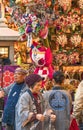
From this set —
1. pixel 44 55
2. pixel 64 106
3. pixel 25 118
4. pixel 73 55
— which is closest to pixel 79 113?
pixel 64 106

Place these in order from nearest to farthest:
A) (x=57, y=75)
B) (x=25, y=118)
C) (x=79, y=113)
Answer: (x=25, y=118), (x=79, y=113), (x=57, y=75)

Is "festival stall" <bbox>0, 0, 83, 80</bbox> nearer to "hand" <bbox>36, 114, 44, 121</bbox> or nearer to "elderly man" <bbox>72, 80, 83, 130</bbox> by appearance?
"elderly man" <bbox>72, 80, 83, 130</bbox>

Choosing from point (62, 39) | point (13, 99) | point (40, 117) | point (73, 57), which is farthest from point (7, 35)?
point (40, 117)

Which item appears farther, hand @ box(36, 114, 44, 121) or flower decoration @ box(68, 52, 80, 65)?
flower decoration @ box(68, 52, 80, 65)

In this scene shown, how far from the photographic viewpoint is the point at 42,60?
12.8 metres

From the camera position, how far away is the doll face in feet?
41.9

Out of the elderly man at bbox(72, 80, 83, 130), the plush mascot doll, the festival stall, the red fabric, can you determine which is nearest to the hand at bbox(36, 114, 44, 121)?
the elderly man at bbox(72, 80, 83, 130)

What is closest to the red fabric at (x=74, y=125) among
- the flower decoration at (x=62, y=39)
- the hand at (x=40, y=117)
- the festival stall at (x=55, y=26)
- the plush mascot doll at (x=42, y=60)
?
the hand at (x=40, y=117)

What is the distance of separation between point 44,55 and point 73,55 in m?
2.60

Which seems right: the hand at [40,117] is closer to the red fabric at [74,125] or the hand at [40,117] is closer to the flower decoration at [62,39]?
the red fabric at [74,125]

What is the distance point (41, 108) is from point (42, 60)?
5819 millimetres

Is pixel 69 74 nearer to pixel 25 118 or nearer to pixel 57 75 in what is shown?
pixel 57 75

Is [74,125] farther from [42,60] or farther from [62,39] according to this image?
[62,39]

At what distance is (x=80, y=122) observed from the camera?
7.56 metres
